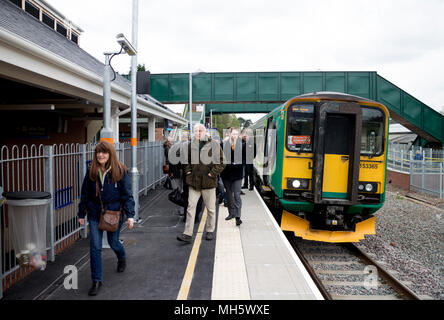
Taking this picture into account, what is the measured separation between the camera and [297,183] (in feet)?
22.0

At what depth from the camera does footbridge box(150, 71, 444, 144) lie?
864 inches

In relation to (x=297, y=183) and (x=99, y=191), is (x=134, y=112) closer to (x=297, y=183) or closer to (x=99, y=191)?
(x=99, y=191)

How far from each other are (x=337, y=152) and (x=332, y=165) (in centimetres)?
28

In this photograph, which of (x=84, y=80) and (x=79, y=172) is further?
(x=84, y=80)

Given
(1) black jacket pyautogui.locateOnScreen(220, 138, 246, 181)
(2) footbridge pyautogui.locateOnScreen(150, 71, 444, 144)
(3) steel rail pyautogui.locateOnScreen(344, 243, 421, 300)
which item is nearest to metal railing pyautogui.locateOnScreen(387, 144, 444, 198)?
(2) footbridge pyautogui.locateOnScreen(150, 71, 444, 144)

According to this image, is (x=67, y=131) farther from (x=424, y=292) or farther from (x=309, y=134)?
(x=424, y=292)

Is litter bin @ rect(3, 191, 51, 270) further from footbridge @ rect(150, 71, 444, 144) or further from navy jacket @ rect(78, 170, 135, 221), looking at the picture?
footbridge @ rect(150, 71, 444, 144)

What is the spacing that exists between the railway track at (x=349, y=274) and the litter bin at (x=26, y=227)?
4.05 m

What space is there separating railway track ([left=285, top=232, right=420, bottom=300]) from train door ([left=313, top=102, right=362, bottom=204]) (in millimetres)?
1230

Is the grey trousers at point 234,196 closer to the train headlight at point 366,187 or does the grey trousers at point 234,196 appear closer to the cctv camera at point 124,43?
the train headlight at point 366,187

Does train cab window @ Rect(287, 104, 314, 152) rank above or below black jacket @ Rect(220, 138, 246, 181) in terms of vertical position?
above
